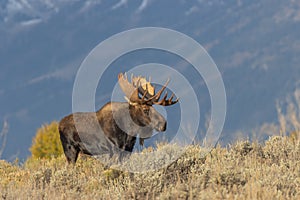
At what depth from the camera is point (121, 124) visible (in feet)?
41.4

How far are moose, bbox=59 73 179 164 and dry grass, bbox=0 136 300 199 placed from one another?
420mm

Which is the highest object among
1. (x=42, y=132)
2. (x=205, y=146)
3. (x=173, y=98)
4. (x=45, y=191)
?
(x=42, y=132)

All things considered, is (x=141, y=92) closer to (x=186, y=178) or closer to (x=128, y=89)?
(x=128, y=89)

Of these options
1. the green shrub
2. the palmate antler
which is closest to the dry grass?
the palmate antler

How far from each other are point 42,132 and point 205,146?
38.8 meters

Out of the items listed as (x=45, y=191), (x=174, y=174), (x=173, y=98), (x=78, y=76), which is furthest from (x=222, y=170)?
Result: (x=78, y=76)

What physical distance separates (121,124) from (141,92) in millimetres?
672

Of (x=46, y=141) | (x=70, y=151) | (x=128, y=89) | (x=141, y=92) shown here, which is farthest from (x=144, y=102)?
(x=46, y=141)

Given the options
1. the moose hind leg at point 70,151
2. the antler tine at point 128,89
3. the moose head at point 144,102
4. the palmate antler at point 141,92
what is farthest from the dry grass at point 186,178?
the antler tine at point 128,89

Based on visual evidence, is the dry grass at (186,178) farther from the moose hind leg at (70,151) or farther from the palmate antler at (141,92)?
the palmate antler at (141,92)

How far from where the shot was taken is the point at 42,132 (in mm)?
49875

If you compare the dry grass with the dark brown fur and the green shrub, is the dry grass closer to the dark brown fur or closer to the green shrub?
the dark brown fur

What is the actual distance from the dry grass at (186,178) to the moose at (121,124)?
0.42 m

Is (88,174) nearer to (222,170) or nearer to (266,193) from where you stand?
(222,170)
